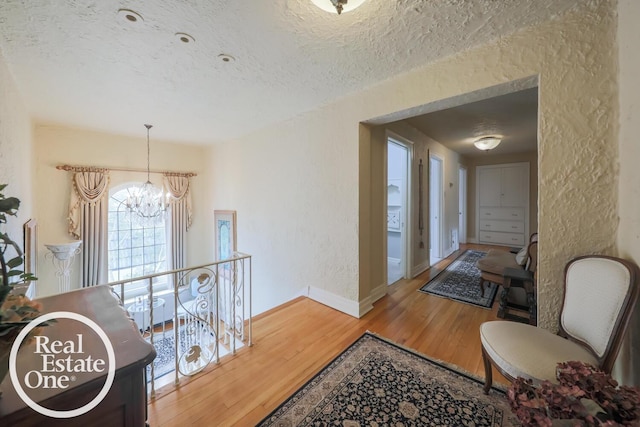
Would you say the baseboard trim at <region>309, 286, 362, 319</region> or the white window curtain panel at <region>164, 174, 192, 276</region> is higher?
the white window curtain panel at <region>164, 174, 192, 276</region>

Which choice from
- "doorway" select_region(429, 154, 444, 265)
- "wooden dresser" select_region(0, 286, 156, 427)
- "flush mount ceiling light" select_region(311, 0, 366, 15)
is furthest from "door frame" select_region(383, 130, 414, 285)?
"wooden dresser" select_region(0, 286, 156, 427)

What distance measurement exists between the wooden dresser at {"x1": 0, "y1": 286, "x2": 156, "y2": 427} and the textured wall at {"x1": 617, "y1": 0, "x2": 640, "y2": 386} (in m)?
2.27

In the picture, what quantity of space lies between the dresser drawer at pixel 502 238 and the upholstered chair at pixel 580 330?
5.53 m

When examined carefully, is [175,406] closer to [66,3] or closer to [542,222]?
[66,3]

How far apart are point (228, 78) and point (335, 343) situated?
104 inches

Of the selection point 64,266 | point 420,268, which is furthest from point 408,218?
point 64,266

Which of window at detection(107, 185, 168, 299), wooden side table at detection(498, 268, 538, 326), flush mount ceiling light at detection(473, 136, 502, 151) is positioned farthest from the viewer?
window at detection(107, 185, 168, 299)

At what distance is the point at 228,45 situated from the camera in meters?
1.75

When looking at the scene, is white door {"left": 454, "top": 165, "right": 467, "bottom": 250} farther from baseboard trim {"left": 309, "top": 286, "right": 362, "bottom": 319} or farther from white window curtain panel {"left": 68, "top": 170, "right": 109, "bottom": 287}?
white window curtain panel {"left": 68, "top": 170, "right": 109, "bottom": 287}

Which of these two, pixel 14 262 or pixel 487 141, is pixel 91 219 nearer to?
pixel 14 262

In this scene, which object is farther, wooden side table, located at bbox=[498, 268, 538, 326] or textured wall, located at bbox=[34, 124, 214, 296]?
textured wall, located at bbox=[34, 124, 214, 296]

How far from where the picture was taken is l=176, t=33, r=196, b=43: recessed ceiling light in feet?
5.36

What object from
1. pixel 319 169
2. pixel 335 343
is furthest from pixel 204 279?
pixel 319 169

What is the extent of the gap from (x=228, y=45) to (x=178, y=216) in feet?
13.2
